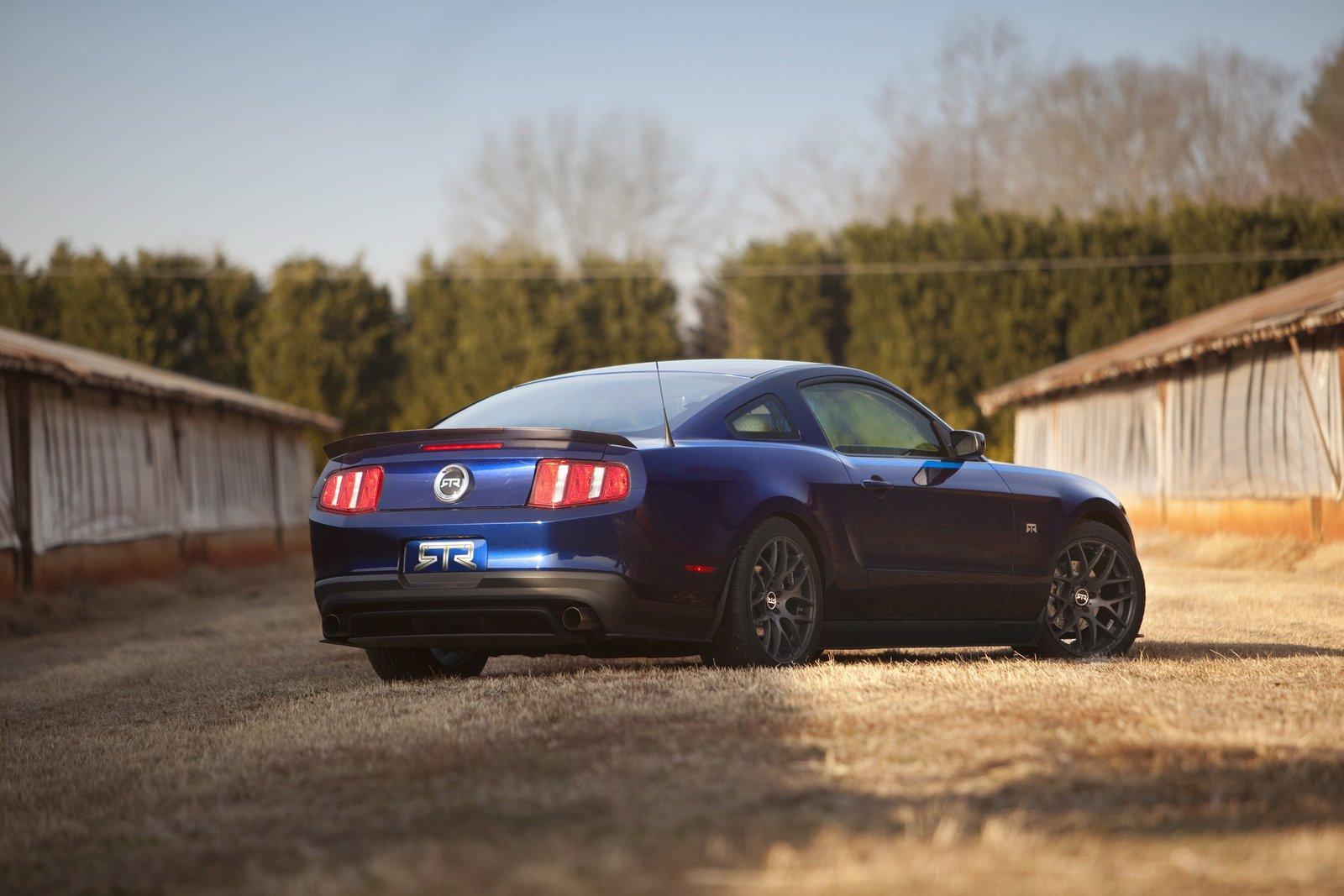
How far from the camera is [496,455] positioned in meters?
6.92

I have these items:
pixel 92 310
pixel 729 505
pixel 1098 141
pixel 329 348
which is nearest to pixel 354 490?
pixel 729 505

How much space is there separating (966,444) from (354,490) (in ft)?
9.87

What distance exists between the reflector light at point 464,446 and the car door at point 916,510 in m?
1.67

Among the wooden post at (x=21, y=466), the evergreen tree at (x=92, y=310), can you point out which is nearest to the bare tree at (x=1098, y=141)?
the evergreen tree at (x=92, y=310)

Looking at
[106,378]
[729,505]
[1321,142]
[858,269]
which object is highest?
[1321,142]

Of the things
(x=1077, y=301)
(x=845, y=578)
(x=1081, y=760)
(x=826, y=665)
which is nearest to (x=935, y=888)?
(x=1081, y=760)

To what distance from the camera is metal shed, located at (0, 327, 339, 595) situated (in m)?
18.0

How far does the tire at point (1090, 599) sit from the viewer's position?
855 centimetres

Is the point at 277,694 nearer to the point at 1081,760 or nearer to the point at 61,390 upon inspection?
the point at 1081,760

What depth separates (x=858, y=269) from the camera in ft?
122

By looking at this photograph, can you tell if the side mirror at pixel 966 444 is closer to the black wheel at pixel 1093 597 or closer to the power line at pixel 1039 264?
the black wheel at pixel 1093 597

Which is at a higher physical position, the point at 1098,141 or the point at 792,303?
the point at 1098,141

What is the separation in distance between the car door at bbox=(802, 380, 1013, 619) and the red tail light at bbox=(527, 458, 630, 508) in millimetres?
1358

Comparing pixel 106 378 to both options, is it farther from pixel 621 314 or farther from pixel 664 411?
pixel 621 314
